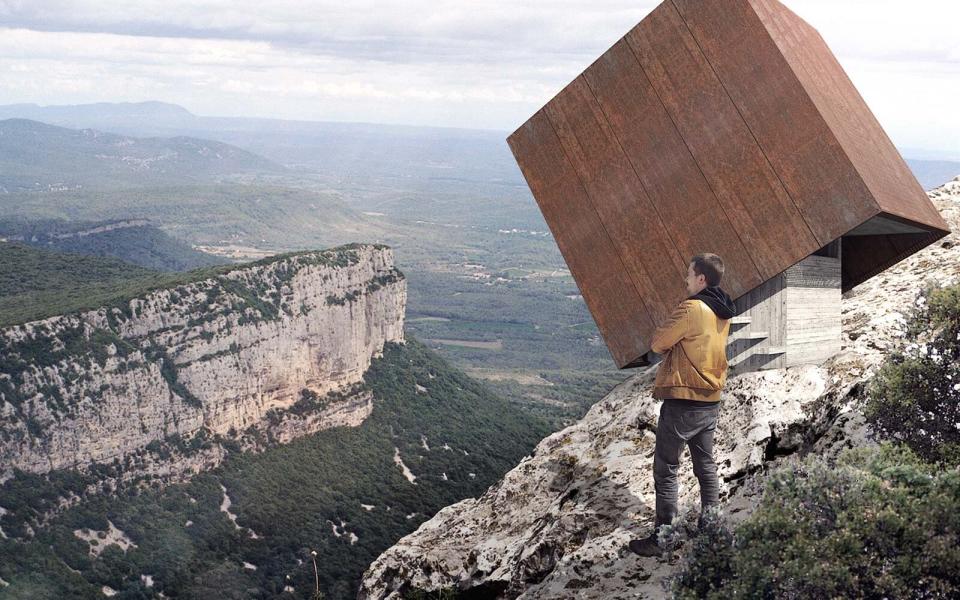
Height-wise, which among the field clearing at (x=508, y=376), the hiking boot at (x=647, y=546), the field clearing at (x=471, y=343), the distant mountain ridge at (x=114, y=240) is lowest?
the field clearing at (x=508, y=376)

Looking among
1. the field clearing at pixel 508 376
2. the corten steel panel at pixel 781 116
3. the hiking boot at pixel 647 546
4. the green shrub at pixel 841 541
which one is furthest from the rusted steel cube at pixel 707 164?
the field clearing at pixel 508 376

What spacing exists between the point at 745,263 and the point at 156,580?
49820mm

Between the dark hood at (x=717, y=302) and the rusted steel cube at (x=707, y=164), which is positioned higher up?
the rusted steel cube at (x=707, y=164)

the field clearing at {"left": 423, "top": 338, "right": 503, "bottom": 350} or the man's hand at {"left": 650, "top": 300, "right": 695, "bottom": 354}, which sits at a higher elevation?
the man's hand at {"left": 650, "top": 300, "right": 695, "bottom": 354}

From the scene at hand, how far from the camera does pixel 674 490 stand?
934 centimetres

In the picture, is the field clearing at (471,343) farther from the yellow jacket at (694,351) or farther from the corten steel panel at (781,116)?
the yellow jacket at (694,351)

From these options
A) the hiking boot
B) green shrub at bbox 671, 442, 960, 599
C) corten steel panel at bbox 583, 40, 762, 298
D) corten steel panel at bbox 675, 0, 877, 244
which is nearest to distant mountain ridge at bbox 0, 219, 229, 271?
corten steel panel at bbox 583, 40, 762, 298

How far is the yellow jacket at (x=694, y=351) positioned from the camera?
8.94m

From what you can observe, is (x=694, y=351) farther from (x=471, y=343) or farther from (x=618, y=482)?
(x=471, y=343)

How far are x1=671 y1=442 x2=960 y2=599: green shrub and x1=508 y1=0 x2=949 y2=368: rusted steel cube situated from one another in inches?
222

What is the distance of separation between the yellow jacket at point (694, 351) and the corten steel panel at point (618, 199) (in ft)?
13.0

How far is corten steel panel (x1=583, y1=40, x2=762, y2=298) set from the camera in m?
12.7

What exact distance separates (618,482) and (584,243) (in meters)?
4.03

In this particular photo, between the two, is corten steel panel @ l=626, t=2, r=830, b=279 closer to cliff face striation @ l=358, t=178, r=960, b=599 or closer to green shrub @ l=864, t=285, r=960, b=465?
cliff face striation @ l=358, t=178, r=960, b=599
